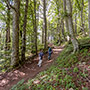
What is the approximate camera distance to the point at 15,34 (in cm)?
686

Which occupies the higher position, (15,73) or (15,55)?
(15,55)

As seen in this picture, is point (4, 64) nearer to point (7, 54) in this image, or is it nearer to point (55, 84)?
point (7, 54)

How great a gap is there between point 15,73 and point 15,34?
Result: 12.4 ft

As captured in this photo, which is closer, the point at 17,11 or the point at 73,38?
the point at 73,38

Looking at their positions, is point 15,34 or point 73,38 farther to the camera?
point 15,34

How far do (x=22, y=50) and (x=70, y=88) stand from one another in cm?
672

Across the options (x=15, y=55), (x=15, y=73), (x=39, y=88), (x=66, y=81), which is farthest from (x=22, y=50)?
(x=66, y=81)

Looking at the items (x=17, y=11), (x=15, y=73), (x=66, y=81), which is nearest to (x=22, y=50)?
(x=15, y=73)

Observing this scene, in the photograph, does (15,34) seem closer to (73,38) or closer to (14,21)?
(14,21)

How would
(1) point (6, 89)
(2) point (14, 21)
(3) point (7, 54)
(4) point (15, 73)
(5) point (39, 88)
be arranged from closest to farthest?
(5) point (39, 88) < (1) point (6, 89) < (4) point (15, 73) < (2) point (14, 21) < (3) point (7, 54)

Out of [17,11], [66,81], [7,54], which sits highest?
[17,11]

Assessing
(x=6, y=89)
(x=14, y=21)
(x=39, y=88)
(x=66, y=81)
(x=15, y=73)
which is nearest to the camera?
(x=66, y=81)

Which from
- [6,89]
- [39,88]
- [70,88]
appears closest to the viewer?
[70,88]

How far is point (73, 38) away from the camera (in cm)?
547
